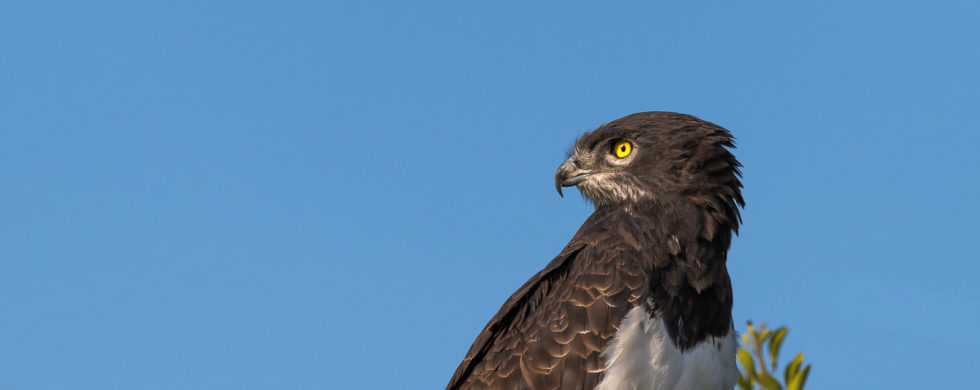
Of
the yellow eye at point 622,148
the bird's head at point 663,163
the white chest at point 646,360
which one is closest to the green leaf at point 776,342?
the white chest at point 646,360

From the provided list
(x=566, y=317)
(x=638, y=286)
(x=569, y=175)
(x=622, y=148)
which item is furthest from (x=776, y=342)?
(x=569, y=175)

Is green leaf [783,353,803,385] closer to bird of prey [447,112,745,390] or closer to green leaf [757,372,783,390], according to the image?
green leaf [757,372,783,390]

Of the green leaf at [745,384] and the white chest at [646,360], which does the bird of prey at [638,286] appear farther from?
the green leaf at [745,384]

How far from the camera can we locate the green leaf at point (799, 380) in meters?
4.55

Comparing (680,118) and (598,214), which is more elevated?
(680,118)

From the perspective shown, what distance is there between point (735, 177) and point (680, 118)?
2.32 feet

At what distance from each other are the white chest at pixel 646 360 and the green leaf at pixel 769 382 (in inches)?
60.6

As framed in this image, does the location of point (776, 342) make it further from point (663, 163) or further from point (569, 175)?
point (569, 175)

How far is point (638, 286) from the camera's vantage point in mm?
6406

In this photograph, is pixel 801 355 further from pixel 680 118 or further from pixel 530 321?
pixel 680 118

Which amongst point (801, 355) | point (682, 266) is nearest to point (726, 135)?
point (682, 266)

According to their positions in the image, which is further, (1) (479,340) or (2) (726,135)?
(2) (726,135)

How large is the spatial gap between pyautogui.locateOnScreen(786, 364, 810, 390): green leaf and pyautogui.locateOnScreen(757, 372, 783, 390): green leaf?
0.09 meters

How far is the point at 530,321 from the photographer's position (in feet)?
22.5
